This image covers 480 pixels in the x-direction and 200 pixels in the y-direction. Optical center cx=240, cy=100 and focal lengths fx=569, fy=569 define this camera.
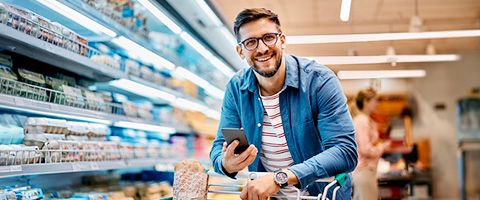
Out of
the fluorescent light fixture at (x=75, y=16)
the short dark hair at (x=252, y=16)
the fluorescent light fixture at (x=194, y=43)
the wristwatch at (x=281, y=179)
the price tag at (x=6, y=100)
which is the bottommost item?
the wristwatch at (x=281, y=179)

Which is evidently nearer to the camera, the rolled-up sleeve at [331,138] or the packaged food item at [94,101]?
the rolled-up sleeve at [331,138]

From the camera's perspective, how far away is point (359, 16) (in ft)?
30.4

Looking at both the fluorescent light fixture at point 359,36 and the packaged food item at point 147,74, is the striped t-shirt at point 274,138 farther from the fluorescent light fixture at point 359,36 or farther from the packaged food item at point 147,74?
the fluorescent light fixture at point 359,36

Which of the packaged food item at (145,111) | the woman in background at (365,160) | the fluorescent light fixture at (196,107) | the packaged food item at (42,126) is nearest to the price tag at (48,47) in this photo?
the packaged food item at (42,126)

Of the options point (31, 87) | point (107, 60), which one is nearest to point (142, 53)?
point (107, 60)

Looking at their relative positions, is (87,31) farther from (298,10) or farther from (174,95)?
(298,10)

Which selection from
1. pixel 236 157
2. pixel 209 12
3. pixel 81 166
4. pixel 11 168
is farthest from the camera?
pixel 209 12

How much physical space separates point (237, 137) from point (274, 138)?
40 centimetres

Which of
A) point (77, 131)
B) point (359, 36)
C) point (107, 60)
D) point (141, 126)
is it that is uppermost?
point (359, 36)

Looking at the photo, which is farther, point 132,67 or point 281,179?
point 132,67

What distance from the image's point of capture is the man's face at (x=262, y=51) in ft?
6.70

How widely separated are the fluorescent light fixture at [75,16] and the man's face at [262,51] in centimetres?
136

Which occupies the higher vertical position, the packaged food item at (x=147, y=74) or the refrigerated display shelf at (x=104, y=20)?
the refrigerated display shelf at (x=104, y=20)

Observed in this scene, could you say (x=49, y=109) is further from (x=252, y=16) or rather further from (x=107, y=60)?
(x=252, y=16)
